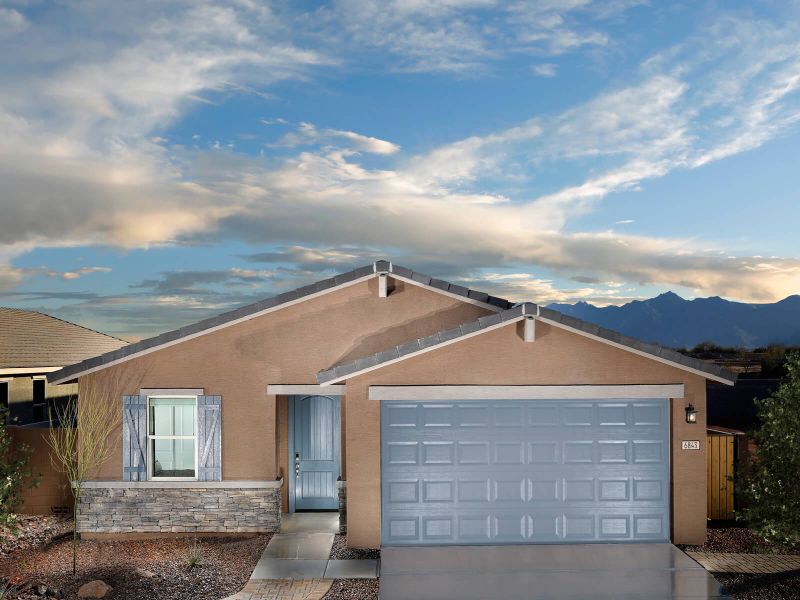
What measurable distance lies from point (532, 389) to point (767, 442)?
11.9ft

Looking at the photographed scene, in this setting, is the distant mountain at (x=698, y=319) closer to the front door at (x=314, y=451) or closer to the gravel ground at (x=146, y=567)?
the front door at (x=314, y=451)

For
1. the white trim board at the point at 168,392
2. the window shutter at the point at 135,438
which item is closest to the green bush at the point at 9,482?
the window shutter at the point at 135,438

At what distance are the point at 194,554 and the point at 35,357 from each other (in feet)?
40.8

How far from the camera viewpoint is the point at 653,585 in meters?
8.12

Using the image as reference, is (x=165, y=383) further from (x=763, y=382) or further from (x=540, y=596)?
(x=763, y=382)

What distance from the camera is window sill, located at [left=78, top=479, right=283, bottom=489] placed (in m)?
10.7

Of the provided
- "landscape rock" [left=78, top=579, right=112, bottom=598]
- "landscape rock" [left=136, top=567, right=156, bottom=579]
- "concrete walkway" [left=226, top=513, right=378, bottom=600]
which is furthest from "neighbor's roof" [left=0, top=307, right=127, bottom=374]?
"concrete walkway" [left=226, top=513, right=378, bottom=600]

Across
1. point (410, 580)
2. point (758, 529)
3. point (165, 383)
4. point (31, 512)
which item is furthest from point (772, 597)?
point (31, 512)

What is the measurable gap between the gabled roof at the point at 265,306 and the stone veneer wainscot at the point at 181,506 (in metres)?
2.11

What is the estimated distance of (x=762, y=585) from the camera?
327 inches

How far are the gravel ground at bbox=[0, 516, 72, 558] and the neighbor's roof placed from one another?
7.38 meters

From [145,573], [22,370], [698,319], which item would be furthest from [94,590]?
[698,319]

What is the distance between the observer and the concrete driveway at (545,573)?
25.8 ft

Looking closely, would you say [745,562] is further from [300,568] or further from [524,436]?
[300,568]
